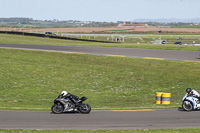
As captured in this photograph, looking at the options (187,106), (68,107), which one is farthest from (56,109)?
(187,106)

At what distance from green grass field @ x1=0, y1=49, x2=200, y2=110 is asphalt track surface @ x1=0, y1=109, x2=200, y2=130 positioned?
229 cm

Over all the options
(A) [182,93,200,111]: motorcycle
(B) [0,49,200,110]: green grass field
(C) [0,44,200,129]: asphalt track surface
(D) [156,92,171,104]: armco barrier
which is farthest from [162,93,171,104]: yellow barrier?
(A) [182,93,200,111]: motorcycle

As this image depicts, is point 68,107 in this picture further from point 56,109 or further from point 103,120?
point 103,120

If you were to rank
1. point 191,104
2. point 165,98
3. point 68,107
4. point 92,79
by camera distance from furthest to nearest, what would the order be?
point 92,79, point 165,98, point 191,104, point 68,107

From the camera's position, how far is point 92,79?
31.9 metres

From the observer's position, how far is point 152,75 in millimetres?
33906

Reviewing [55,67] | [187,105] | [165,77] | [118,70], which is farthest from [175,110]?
[55,67]

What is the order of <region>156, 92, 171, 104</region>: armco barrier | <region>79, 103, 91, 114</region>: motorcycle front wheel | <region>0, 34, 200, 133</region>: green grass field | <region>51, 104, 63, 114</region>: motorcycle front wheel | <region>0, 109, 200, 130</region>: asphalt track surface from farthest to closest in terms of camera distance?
<region>0, 34, 200, 133</region>: green grass field → <region>156, 92, 171, 104</region>: armco barrier → <region>51, 104, 63, 114</region>: motorcycle front wheel → <region>79, 103, 91, 114</region>: motorcycle front wheel → <region>0, 109, 200, 130</region>: asphalt track surface

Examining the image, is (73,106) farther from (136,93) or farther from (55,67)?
(55,67)

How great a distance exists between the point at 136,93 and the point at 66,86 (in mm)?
5775

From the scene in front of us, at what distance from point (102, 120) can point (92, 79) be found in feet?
50.8

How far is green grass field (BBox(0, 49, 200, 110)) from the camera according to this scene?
2442cm

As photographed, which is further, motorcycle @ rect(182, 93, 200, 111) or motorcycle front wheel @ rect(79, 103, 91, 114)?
motorcycle @ rect(182, 93, 200, 111)

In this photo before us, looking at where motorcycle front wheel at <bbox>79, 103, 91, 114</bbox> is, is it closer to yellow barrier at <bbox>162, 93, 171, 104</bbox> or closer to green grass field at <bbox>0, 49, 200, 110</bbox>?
green grass field at <bbox>0, 49, 200, 110</bbox>
